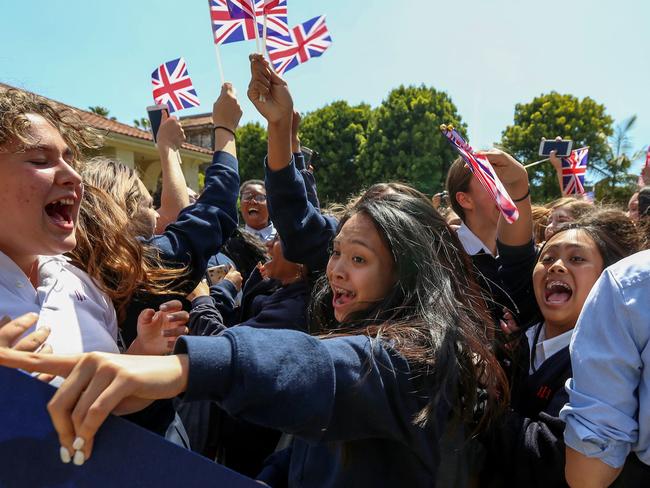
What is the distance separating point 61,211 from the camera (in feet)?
4.87

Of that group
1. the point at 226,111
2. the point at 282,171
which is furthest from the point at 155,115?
the point at 282,171

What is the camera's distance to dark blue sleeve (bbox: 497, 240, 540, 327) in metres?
2.51

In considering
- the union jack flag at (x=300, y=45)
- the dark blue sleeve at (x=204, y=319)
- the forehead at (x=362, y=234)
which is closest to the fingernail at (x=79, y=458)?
the forehead at (x=362, y=234)

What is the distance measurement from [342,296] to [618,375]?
75cm

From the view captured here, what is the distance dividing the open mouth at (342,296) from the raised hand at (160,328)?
0.44m

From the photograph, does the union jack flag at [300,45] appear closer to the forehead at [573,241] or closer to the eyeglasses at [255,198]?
the eyeglasses at [255,198]

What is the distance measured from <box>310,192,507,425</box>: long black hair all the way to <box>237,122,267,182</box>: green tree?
2862cm

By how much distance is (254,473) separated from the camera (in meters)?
2.54

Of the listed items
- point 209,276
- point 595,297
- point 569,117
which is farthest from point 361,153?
point 595,297

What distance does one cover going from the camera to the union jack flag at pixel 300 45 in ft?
14.5

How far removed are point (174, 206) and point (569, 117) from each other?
26457mm

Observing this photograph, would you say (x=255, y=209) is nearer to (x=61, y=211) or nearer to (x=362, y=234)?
(x=362, y=234)

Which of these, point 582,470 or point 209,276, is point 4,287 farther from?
point 209,276

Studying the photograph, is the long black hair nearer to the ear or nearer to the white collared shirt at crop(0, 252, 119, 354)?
the white collared shirt at crop(0, 252, 119, 354)
